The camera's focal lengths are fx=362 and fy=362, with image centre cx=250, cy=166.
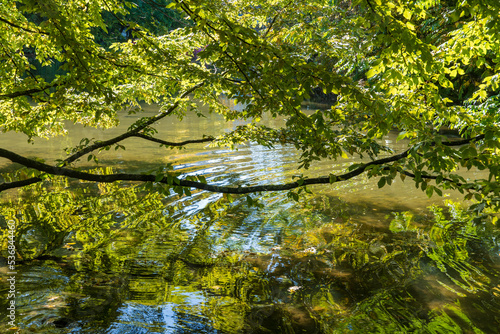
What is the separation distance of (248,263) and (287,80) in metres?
3.14

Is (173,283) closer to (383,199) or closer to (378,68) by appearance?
(378,68)

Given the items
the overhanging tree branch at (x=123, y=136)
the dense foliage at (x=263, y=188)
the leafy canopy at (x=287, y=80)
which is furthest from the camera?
the overhanging tree branch at (x=123, y=136)

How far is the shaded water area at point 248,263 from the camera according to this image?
3875 mm

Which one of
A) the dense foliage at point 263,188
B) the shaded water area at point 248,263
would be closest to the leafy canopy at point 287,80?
the dense foliage at point 263,188

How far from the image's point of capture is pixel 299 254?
5582mm

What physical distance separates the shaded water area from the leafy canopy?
694mm

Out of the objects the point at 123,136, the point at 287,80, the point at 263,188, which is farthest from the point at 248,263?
the point at 287,80

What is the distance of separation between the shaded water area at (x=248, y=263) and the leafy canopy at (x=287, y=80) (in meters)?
0.69

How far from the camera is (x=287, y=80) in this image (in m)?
2.99

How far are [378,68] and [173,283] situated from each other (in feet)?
11.4

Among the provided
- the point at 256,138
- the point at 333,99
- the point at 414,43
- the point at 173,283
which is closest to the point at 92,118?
the point at 256,138

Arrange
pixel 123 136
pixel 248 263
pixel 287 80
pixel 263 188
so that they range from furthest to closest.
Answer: pixel 123 136 < pixel 248 263 < pixel 263 188 < pixel 287 80

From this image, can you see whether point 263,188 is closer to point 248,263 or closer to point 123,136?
point 248,263

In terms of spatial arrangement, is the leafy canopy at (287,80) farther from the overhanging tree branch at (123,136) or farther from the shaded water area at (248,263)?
the shaded water area at (248,263)
